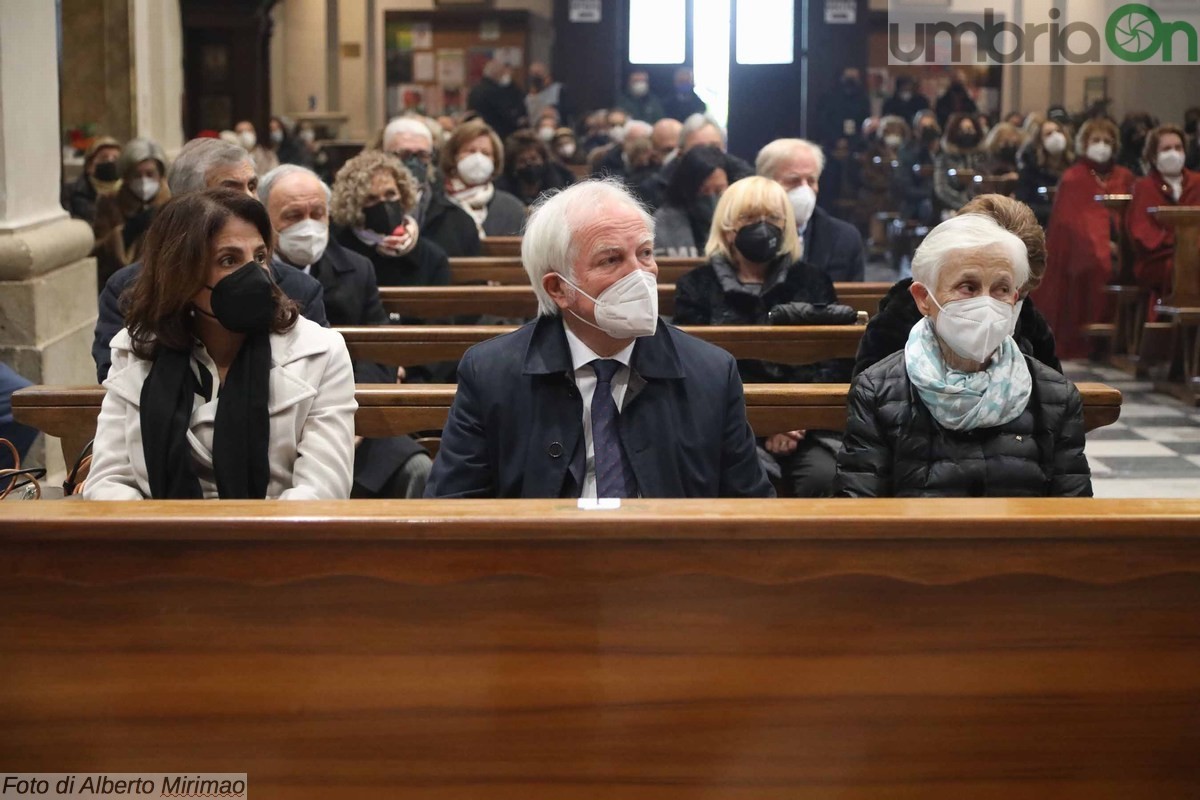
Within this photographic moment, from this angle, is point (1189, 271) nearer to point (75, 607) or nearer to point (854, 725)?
point (854, 725)

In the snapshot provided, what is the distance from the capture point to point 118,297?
382cm

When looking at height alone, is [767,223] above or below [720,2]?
below

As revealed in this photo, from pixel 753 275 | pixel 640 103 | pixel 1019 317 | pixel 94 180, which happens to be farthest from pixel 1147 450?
pixel 640 103

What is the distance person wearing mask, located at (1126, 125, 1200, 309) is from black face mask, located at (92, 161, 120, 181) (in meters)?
5.81

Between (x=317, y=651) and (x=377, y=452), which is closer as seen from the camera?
(x=317, y=651)

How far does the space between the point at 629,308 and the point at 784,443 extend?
5.29ft

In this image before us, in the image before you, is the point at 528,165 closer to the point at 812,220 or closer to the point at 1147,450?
the point at 812,220

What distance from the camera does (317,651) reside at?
81.9 inches

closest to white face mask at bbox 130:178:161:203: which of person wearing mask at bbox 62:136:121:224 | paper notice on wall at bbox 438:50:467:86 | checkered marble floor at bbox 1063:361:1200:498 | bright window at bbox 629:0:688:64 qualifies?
person wearing mask at bbox 62:136:121:224

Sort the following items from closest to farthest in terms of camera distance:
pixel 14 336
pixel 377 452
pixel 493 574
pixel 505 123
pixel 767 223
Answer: pixel 493 574 → pixel 377 452 → pixel 767 223 → pixel 14 336 → pixel 505 123

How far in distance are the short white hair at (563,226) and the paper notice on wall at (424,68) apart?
17.7 m

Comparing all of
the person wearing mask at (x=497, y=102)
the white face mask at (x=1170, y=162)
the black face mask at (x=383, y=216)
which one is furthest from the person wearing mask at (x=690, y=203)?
the person wearing mask at (x=497, y=102)

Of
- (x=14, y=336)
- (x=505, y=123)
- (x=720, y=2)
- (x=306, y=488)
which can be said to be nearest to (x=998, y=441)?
(x=306, y=488)

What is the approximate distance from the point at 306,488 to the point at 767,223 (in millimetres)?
2196
